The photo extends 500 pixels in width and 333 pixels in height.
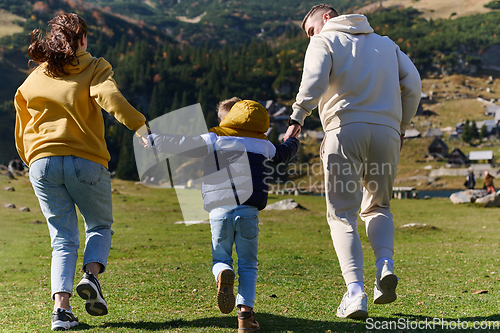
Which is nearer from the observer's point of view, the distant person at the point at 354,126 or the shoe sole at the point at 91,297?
the shoe sole at the point at 91,297

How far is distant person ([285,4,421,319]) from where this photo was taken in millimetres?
3564

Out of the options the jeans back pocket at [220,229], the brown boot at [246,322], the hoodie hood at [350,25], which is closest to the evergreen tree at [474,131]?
the hoodie hood at [350,25]

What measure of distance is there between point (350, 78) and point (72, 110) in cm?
237

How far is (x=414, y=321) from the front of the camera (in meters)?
3.47

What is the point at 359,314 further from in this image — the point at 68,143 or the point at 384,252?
the point at 68,143

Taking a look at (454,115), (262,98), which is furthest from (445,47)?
(262,98)

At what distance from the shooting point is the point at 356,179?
3.62m

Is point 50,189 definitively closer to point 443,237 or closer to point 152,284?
point 152,284

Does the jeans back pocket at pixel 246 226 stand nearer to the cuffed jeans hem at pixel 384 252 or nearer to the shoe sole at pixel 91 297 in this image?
the cuffed jeans hem at pixel 384 252

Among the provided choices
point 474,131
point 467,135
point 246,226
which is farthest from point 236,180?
point 474,131

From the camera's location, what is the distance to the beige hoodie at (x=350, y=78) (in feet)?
11.8

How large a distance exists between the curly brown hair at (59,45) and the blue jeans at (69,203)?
80cm

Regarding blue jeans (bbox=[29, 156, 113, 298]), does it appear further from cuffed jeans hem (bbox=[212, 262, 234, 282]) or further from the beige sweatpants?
the beige sweatpants

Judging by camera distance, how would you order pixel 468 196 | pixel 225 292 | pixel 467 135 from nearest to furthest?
pixel 225 292, pixel 468 196, pixel 467 135
